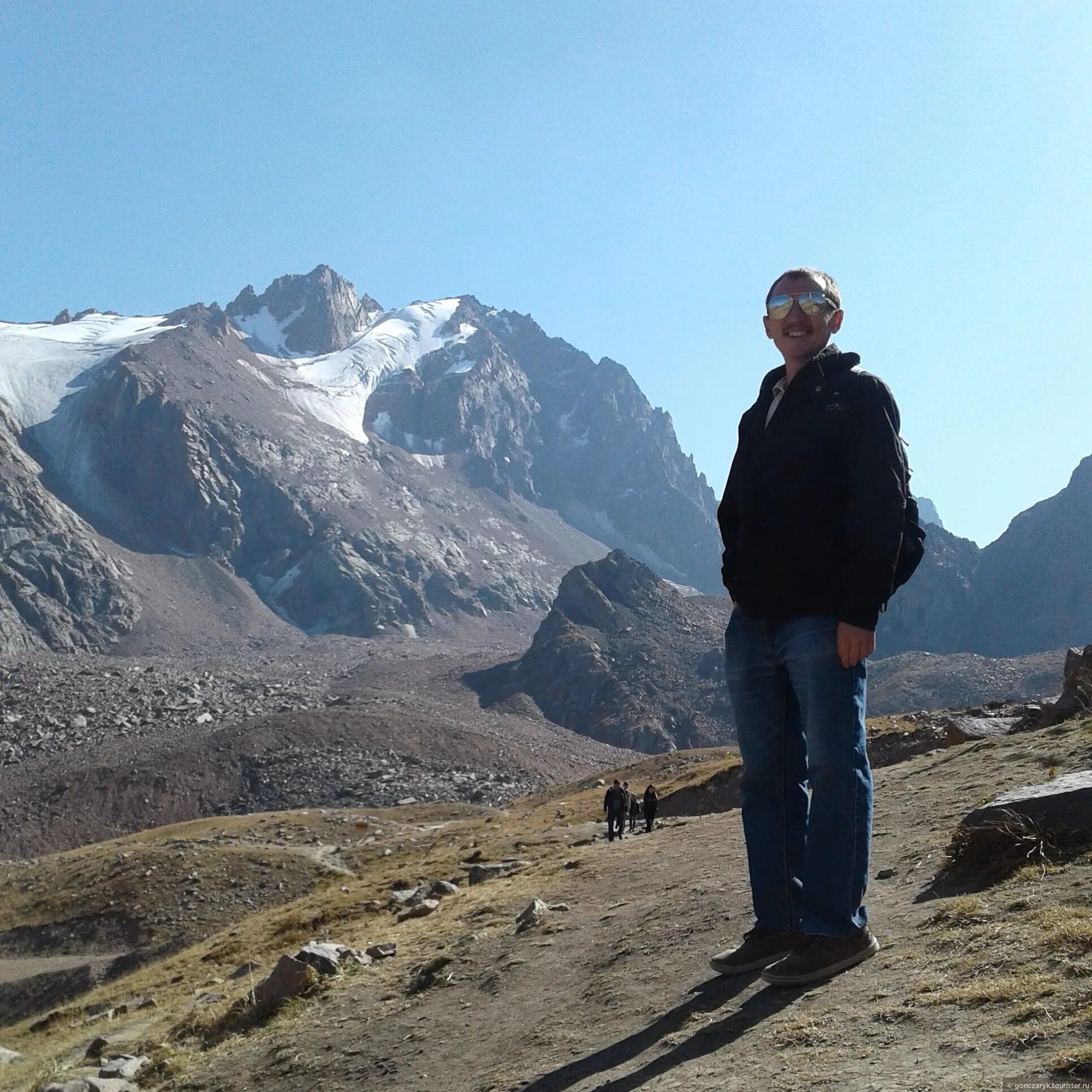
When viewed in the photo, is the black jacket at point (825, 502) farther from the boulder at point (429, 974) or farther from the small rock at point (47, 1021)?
the small rock at point (47, 1021)

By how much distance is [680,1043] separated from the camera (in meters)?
4.89

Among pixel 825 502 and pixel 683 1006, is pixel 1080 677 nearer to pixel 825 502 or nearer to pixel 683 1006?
pixel 825 502

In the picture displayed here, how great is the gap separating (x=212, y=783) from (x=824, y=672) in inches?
3514

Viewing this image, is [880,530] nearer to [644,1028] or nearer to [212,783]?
[644,1028]

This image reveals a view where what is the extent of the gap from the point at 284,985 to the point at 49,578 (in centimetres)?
17913

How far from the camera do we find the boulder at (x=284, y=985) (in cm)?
829

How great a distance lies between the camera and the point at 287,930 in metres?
20.3

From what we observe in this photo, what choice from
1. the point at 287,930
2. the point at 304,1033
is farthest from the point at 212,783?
the point at 304,1033

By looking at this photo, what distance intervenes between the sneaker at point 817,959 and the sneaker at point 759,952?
1.16 feet

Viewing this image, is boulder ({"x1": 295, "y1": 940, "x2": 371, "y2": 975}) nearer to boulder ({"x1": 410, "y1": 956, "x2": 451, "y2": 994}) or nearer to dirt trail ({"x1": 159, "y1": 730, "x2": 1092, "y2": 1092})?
dirt trail ({"x1": 159, "y1": 730, "x2": 1092, "y2": 1092})

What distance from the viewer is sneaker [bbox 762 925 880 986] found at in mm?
5059

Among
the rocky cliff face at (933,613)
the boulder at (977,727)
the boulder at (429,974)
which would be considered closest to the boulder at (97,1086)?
the boulder at (429,974)

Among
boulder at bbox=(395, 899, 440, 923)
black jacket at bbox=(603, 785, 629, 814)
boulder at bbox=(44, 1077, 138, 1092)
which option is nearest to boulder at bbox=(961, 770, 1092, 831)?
boulder at bbox=(44, 1077, 138, 1092)

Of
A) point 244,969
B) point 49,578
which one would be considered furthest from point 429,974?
point 49,578
